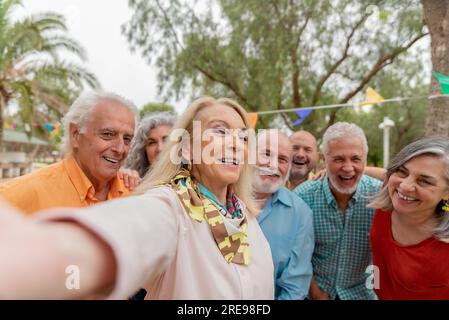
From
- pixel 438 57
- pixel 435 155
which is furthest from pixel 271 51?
pixel 435 155

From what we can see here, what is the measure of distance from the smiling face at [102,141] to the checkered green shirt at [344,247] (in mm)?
1352

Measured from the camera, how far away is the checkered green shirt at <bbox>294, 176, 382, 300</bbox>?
2.33 m

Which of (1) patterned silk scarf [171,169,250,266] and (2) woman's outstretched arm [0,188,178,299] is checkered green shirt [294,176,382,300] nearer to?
(1) patterned silk scarf [171,169,250,266]

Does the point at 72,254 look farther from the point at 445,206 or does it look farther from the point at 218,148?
the point at 445,206

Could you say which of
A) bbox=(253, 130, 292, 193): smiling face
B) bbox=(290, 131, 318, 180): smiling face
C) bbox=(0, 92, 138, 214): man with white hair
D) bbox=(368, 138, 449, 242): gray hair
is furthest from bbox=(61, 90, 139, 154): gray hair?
bbox=(290, 131, 318, 180): smiling face

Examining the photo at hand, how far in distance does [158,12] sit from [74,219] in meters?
11.8

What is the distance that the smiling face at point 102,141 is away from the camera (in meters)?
1.94

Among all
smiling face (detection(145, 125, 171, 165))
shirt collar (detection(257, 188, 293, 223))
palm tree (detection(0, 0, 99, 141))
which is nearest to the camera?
shirt collar (detection(257, 188, 293, 223))

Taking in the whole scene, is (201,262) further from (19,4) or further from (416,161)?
(19,4)

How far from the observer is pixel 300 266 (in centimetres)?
209

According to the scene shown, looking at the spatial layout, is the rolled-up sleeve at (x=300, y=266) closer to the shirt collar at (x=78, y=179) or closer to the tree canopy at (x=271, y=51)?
the shirt collar at (x=78, y=179)

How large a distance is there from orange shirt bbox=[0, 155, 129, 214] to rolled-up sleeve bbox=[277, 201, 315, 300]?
112 centimetres

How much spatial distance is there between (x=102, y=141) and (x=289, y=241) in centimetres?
118
